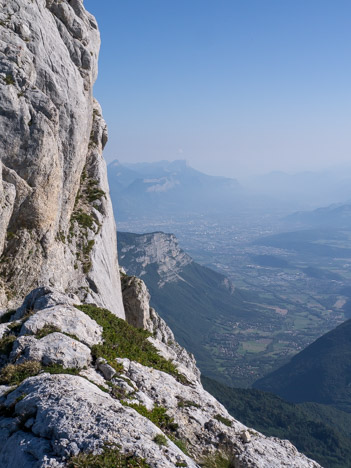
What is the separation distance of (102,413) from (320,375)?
550 feet

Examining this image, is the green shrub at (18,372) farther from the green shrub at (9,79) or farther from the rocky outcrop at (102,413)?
the green shrub at (9,79)

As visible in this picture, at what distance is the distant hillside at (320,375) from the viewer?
148375 mm

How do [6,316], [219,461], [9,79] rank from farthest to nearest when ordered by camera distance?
[9,79], [6,316], [219,461]

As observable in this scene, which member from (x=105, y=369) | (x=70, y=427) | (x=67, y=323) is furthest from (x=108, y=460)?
(x=67, y=323)

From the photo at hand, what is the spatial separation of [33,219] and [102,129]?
15415mm

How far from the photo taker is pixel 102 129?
121 feet

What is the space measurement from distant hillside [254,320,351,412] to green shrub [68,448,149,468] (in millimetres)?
148168

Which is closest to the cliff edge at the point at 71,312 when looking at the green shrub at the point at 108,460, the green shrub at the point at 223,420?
the green shrub at the point at 108,460

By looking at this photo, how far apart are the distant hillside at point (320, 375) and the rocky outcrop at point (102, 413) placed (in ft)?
465

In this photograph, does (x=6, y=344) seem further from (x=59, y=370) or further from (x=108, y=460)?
(x=108, y=460)

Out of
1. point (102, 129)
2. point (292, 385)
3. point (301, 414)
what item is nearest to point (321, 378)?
point (292, 385)

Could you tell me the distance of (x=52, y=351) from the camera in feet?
45.5

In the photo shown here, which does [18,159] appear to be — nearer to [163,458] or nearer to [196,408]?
[196,408]

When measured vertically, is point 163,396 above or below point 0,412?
below
